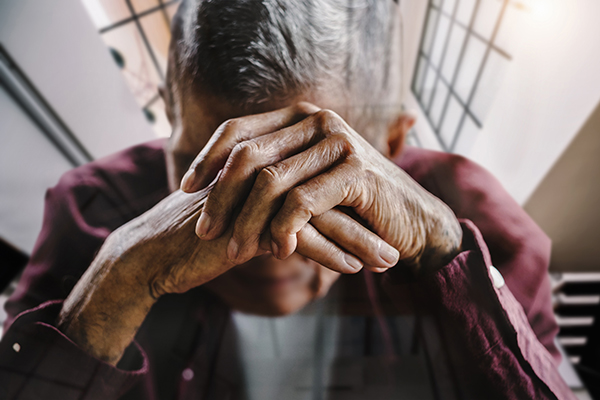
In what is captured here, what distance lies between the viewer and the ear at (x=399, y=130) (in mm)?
430

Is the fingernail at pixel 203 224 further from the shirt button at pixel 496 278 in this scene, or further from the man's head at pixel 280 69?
the shirt button at pixel 496 278

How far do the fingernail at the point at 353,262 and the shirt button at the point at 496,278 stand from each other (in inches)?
6.6

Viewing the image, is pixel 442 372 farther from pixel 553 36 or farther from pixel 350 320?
pixel 553 36

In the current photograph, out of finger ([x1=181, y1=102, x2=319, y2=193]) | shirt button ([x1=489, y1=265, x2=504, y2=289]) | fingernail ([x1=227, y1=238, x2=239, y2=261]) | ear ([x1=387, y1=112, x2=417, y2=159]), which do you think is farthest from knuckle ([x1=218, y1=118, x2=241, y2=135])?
shirt button ([x1=489, y1=265, x2=504, y2=289])

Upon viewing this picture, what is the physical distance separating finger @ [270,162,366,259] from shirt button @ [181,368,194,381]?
23 centimetres

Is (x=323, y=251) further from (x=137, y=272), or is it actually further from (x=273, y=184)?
(x=137, y=272)

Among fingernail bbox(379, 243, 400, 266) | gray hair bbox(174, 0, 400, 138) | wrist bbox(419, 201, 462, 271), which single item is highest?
gray hair bbox(174, 0, 400, 138)

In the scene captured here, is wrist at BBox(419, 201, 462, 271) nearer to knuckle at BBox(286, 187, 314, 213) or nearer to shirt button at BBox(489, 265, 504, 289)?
shirt button at BBox(489, 265, 504, 289)

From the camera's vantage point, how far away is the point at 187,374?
0.40 meters

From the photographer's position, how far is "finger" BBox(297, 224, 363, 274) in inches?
12.1

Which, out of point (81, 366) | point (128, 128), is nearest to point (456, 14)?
point (128, 128)

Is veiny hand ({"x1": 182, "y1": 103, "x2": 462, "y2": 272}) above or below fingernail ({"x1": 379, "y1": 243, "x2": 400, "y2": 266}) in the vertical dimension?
above

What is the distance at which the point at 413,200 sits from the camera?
1.21 feet

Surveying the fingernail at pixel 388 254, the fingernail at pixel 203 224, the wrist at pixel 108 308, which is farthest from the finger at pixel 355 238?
the wrist at pixel 108 308
